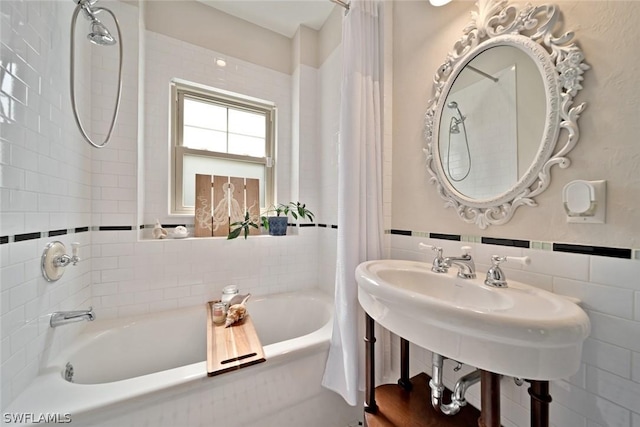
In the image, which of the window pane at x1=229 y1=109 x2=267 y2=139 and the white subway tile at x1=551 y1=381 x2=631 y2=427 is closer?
the white subway tile at x1=551 y1=381 x2=631 y2=427

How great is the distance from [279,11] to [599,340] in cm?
267

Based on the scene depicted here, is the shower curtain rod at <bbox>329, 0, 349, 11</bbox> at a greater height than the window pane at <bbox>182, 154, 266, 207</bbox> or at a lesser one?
greater

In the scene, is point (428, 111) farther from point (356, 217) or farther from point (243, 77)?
point (243, 77)

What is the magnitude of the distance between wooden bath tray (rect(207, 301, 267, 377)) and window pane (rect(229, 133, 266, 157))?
1.40m

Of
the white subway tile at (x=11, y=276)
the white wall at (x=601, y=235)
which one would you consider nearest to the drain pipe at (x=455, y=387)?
the white wall at (x=601, y=235)

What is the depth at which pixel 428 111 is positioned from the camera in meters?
1.15

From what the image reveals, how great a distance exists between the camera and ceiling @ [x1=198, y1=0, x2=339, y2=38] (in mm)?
1823

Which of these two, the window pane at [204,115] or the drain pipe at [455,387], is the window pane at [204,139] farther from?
the drain pipe at [455,387]

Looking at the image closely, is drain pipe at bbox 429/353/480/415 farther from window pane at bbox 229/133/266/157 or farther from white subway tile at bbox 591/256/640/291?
window pane at bbox 229/133/266/157

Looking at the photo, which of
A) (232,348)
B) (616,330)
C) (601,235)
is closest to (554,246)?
(601,235)

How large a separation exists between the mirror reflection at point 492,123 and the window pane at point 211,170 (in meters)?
1.55

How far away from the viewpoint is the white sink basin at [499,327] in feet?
1.57

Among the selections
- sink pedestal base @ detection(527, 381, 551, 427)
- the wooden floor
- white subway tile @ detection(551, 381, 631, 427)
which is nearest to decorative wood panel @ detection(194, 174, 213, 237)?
the wooden floor

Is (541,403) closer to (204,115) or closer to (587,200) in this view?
(587,200)
